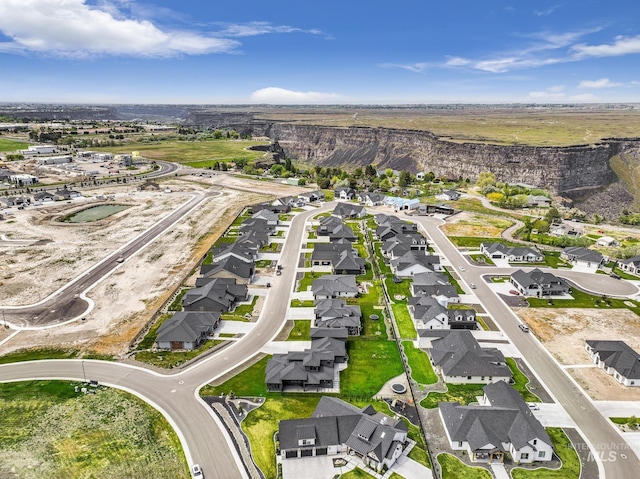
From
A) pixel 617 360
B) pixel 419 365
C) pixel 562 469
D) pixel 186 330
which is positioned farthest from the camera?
pixel 186 330

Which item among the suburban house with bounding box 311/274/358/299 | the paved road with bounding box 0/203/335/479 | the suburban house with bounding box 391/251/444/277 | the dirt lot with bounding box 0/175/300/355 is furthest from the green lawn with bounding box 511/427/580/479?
the dirt lot with bounding box 0/175/300/355

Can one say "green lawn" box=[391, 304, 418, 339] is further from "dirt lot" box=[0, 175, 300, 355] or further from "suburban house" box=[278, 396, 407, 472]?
"dirt lot" box=[0, 175, 300, 355]

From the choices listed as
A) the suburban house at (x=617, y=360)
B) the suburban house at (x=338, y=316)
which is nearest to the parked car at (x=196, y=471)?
the suburban house at (x=338, y=316)

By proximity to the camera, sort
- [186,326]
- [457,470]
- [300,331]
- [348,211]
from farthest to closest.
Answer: [348,211] < [300,331] < [186,326] < [457,470]

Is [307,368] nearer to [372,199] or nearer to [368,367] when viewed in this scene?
[368,367]

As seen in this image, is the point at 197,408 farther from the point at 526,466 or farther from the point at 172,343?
the point at 526,466

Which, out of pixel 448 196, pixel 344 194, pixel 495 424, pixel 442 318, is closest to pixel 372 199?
pixel 344 194
